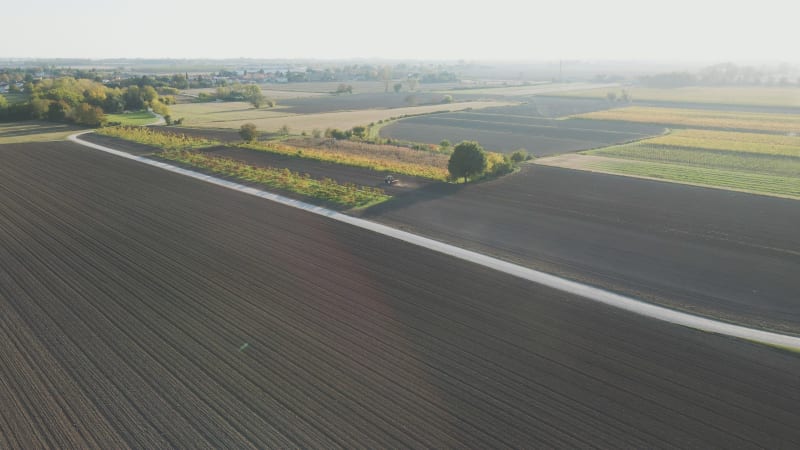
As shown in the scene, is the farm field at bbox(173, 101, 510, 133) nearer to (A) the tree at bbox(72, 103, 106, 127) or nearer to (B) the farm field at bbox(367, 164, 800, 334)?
(A) the tree at bbox(72, 103, 106, 127)

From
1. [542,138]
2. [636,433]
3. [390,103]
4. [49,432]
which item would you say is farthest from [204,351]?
[390,103]

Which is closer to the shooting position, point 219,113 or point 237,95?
point 219,113

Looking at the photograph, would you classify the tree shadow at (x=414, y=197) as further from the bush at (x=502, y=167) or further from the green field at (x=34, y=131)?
the green field at (x=34, y=131)

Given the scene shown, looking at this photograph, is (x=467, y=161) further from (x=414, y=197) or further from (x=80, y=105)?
(x=80, y=105)

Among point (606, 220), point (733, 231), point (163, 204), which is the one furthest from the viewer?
point (163, 204)

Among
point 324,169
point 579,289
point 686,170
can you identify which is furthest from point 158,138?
point 686,170

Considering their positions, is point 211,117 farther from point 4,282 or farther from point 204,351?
point 204,351
